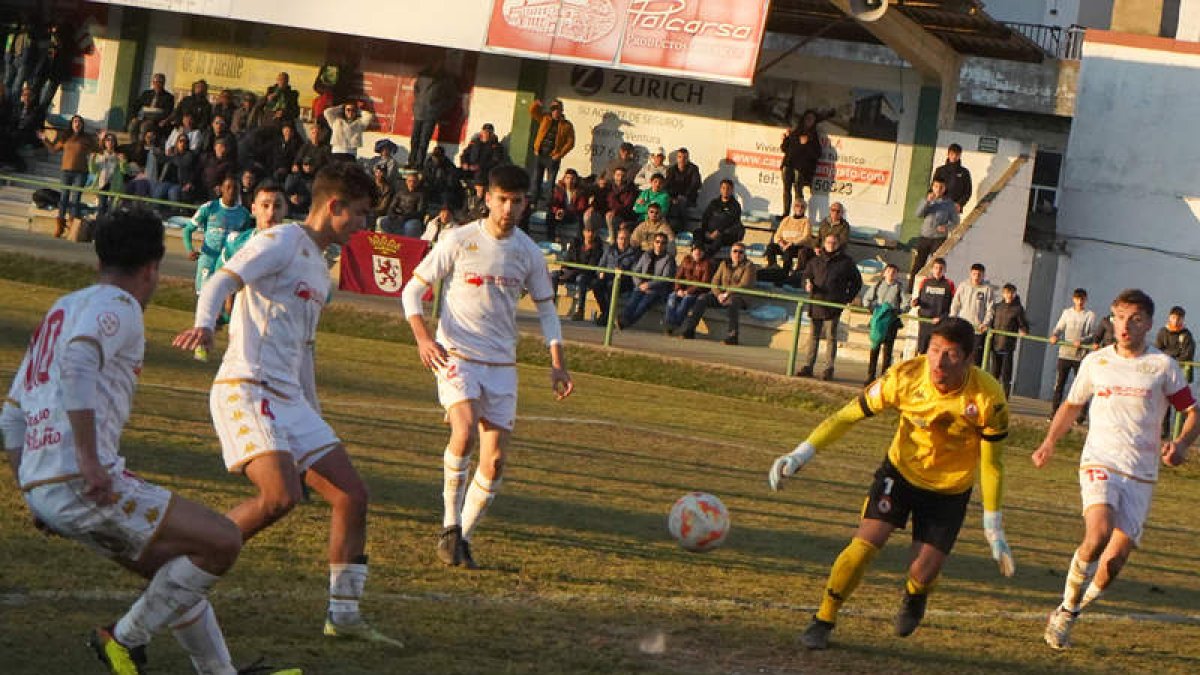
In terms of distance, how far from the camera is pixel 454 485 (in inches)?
424

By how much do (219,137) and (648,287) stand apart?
→ 879cm

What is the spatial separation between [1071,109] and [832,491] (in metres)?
17.4

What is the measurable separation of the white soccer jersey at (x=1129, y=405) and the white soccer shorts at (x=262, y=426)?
4.74 metres

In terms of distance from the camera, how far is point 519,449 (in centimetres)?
1569

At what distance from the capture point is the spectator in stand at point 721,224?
1111 inches

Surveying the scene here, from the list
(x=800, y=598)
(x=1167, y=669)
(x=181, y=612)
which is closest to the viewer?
(x=181, y=612)

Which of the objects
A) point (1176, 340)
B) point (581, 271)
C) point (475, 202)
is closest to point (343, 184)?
point (1176, 340)

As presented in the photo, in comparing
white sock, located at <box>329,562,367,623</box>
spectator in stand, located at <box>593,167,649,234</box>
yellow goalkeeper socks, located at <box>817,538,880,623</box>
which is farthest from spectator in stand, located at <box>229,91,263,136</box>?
white sock, located at <box>329,562,367,623</box>

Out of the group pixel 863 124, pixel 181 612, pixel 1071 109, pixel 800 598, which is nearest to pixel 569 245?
pixel 863 124

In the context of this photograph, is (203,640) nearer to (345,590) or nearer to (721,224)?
(345,590)

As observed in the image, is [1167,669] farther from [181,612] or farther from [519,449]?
[519,449]

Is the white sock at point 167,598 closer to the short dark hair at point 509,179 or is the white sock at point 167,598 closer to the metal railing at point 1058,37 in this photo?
the short dark hair at point 509,179

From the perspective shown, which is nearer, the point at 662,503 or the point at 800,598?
the point at 800,598

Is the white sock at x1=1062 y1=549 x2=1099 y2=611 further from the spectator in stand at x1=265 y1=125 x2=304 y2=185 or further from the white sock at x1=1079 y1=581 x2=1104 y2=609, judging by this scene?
the spectator in stand at x1=265 y1=125 x2=304 y2=185
